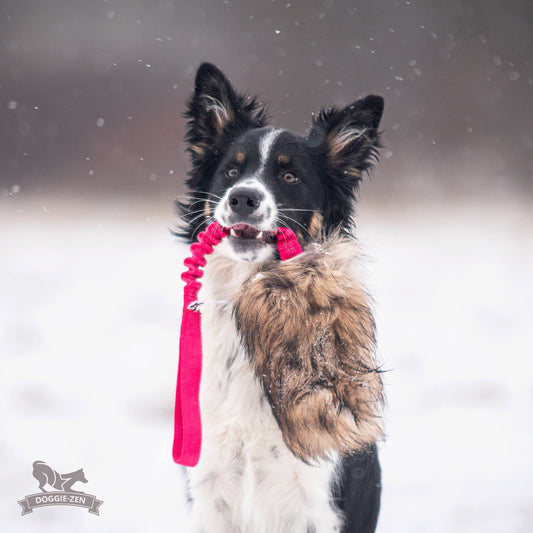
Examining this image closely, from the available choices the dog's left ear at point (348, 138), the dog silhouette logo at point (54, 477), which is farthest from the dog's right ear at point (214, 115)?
the dog silhouette logo at point (54, 477)

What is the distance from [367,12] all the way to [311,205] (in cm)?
396

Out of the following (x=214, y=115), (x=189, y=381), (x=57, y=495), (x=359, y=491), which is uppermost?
(x=214, y=115)

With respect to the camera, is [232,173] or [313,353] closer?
[313,353]

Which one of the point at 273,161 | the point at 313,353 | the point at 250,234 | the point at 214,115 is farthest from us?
the point at 214,115

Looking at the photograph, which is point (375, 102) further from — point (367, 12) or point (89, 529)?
point (367, 12)

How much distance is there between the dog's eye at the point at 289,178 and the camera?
82.3 inches

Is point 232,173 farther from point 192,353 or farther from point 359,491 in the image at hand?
point 359,491

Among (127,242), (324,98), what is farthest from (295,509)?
(127,242)

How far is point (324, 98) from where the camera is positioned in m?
5.00

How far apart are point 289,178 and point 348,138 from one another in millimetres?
278

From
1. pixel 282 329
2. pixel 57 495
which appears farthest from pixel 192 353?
pixel 57 495

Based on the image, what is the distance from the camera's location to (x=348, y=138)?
7.09 ft

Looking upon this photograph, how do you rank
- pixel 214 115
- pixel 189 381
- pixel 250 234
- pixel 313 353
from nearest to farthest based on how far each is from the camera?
pixel 313 353, pixel 189 381, pixel 250 234, pixel 214 115

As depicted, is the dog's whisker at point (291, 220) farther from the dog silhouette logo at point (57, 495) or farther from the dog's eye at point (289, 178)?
the dog silhouette logo at point (57, 495)
